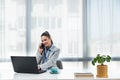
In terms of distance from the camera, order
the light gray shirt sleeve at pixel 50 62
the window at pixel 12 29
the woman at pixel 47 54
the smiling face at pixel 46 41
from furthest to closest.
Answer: the window at pixel 12 29 → the smiling face at pixel 46 41 → the woman at pixel 47 54 → the light gray shirt sleeve at pixel 50 62

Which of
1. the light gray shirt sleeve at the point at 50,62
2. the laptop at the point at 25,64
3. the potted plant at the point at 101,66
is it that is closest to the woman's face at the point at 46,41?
the light gray shirt sleeve at the point at 50,62

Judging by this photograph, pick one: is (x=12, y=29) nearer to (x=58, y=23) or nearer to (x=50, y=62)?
(x=58, y=23)

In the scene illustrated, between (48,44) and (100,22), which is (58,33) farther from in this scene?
(48,44)

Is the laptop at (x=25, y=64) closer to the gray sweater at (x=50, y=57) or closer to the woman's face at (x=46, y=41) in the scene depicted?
the gray sweater at (x=50, y=57)

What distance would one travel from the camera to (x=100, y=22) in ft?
17.9

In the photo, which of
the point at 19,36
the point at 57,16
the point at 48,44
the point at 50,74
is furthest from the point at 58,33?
the point at 50,74

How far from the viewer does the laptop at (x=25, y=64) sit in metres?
3.00

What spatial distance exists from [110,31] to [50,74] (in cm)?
273

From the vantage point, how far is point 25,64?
9.99ft

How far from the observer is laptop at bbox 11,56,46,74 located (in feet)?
9.84

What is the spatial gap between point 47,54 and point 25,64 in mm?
568

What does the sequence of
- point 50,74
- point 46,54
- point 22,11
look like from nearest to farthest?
point 50,74
point 46,54
point 22,11

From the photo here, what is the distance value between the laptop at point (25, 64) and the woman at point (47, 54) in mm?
257

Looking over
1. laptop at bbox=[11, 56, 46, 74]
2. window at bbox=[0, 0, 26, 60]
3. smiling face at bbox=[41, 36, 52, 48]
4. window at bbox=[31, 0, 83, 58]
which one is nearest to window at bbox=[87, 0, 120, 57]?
window at bbox=[31, 0, 83, 58]
